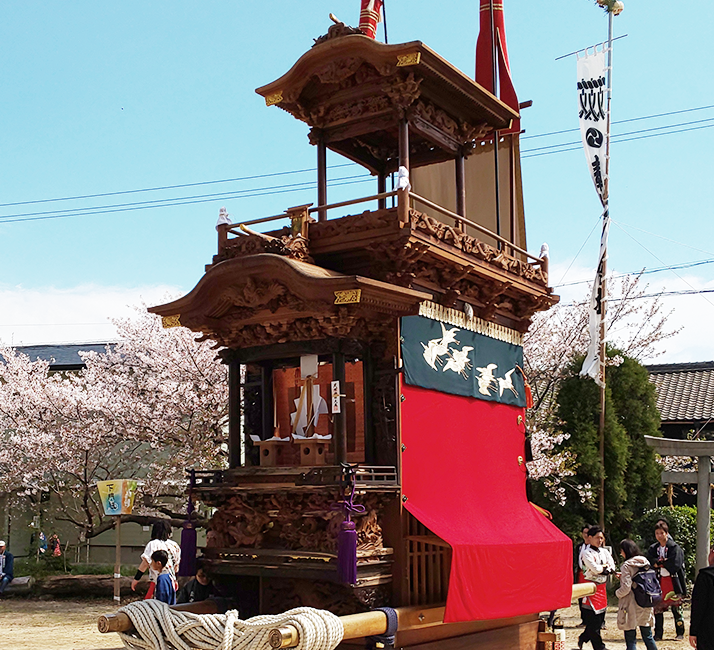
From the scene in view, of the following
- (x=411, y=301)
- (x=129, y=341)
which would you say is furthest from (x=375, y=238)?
(x=129, y=341)

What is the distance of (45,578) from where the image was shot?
21281mm

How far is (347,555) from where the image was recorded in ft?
26.9

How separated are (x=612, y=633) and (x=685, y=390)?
13.3m

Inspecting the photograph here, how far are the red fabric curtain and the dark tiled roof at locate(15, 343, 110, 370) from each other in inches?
874

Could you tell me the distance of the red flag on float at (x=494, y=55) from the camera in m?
12.7

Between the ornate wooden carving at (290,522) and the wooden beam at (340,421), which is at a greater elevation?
the wooden beam at (340,421)

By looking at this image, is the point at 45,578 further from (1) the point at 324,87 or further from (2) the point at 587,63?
(2) the point at 587,63

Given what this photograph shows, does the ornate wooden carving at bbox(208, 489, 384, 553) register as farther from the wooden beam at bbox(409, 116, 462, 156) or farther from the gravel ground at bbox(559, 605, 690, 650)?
the gravel ground at bbox(559, 605, 690, 650)

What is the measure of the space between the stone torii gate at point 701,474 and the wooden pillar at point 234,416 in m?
10.4

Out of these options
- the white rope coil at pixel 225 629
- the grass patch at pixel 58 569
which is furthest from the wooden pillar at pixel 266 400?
the grass patch at pixel 58 569

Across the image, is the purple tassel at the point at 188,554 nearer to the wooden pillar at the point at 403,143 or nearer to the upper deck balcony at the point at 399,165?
the upper deck balcony at the point at 399,165

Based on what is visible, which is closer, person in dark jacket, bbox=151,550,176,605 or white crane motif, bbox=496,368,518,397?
person in dark jacket, bbox=151,550,176,605

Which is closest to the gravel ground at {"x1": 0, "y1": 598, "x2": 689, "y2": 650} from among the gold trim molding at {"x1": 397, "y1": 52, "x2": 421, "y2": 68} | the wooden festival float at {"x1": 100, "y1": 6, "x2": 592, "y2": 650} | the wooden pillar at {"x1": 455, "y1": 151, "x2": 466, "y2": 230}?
the wooden festival float at {"x1": 100, "y1": 6, "x2": 592, "y2": 650}

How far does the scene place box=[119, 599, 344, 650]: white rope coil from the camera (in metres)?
7.25
